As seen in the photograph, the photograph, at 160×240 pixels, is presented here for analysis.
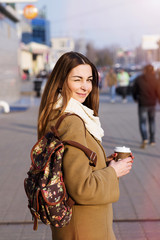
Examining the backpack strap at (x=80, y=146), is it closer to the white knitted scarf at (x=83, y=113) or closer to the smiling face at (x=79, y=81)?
the white knitted scarf at (x=83, y=113)

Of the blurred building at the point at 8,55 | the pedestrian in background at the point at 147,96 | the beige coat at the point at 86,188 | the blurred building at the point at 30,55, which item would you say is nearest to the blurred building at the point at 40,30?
the blurred building at the point at 30,55

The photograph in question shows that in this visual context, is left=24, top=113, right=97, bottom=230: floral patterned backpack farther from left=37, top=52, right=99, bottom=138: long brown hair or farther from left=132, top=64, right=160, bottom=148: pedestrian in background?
left=132, top=64, right=160, bottom=148: pedestrian in background

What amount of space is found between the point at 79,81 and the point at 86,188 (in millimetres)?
575

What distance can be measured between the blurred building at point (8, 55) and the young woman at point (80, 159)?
16.7 metres

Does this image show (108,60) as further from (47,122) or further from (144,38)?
(47,122)

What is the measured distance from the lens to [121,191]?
541cm

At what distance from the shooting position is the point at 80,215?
198cm

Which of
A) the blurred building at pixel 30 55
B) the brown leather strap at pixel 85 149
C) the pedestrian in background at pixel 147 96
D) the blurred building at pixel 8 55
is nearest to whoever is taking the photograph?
the brown leather strap at pixel 85 149

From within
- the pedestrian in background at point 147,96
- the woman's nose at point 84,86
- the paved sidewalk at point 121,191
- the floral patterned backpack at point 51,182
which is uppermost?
the woman's nose at point 84,86

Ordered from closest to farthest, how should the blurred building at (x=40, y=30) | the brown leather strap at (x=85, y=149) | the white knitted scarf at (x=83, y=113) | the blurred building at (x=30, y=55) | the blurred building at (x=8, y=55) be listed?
the brown leather strap at (x=85, y=149)
the white knitted scarf at (x=83, y=113)
the blurred building at (x=8, y=55)
the blurred building at (x=30, y=55)
the blurred building at (x=40, y=30)

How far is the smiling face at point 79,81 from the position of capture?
2.06m

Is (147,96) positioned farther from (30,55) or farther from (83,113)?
(30,55)

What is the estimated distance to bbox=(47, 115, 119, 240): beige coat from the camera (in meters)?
1.85

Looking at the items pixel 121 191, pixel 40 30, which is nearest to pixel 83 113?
pixel 121 191
